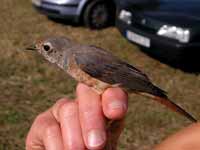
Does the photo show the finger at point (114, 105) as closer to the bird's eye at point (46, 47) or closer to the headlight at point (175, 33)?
the bird's eye at point (46, 47)

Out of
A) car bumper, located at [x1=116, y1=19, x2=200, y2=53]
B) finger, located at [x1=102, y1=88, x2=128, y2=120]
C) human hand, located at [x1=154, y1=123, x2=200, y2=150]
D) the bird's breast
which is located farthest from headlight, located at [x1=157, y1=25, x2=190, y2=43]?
finger, located at [x1=102, y1=88, x2=128, y2=120]

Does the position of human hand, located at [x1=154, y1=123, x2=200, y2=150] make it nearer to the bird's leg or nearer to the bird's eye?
the bird's leg

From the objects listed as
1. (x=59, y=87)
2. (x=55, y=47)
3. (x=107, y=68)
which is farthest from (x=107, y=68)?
(x=59, y=87)

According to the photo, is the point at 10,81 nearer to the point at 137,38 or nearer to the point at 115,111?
the point at 137,38

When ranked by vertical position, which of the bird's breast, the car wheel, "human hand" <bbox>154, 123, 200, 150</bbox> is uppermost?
the bird's breast

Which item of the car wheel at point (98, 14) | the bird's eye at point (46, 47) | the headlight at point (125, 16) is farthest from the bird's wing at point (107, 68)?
the car wheel at point (98, 14)
